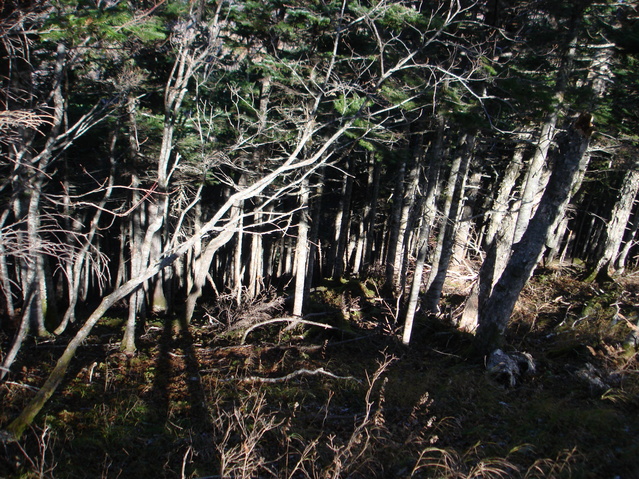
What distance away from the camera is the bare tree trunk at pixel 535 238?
7.67 meters

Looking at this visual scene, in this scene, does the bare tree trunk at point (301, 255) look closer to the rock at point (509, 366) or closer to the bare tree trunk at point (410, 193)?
the bare tree trunk at point (410, 193)

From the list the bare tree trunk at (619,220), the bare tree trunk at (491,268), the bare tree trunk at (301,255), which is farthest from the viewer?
the bare tree trunk at (619,220)

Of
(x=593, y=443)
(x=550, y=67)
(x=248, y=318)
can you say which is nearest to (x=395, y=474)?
(x=593, y=443)

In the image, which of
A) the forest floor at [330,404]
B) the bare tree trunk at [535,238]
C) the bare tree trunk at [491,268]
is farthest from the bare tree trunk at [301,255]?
the bare tree trunk at [535,238]

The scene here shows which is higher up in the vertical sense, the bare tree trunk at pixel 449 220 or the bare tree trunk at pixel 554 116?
the bare tree trunk at pixel 554 116

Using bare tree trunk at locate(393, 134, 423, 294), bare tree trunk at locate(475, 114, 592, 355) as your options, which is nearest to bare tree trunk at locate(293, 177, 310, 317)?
bare tree trunk at locate(393, 134, 423, 294)

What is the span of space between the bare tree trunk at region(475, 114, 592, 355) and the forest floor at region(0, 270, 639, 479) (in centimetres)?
89

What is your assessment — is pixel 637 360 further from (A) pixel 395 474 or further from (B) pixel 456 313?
(A) pixel 395 474

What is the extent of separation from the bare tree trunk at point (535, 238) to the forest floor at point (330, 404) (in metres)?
0.89

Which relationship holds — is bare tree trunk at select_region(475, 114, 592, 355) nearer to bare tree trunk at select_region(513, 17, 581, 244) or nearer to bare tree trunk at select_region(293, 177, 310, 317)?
bare tree trunk at select_region(513, 17, 581, 244)

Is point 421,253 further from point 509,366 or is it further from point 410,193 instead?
point 410,193

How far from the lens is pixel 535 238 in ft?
26.1

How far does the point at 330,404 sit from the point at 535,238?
523 centimetres

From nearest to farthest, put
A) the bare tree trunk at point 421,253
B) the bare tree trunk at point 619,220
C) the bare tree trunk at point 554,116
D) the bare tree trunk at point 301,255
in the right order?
the bare tree trunk at point 554,116 < the bare tree trunk at point 421,253 < the bare tree trunk at point 301,255 < the bare tree trunk at point 619,220
